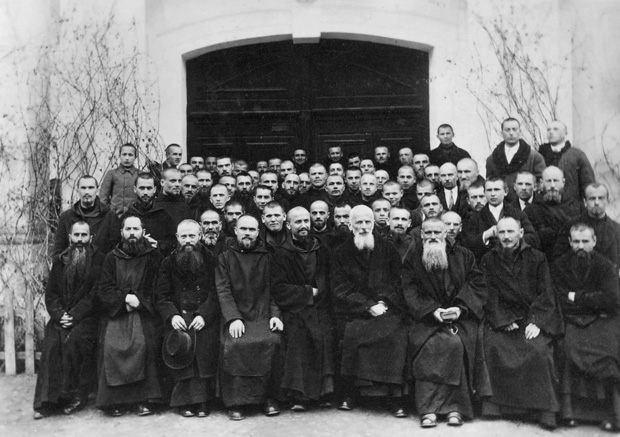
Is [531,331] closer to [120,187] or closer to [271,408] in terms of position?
[271,408]

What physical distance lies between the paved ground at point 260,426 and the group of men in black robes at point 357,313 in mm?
117

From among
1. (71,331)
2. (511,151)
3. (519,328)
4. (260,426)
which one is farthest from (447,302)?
(71,331)

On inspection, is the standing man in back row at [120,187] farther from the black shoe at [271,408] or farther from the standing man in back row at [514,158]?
the standing man in back row at [514,158]

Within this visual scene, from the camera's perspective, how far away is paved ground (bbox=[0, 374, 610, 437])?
18.1ft

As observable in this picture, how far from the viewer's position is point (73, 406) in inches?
241

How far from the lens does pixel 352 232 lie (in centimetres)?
642

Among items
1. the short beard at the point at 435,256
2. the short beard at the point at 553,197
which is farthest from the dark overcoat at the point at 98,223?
the short beard at the point at 553,197

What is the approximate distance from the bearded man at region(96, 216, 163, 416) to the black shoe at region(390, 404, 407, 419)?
6.25 ft

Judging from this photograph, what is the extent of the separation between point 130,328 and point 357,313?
1.87 m

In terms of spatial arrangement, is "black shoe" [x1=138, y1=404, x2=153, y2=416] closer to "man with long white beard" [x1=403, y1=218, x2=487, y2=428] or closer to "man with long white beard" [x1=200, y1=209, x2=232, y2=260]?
"man with long white beard" [x1=200, y1=209, x2=232, y2=260]

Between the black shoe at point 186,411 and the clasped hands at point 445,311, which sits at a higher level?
the clasped hands at point 445,311

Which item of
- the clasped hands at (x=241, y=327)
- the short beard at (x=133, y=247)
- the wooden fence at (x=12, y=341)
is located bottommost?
the wooden fence at (x=12, y=341)

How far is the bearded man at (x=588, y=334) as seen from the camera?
18.1 feet

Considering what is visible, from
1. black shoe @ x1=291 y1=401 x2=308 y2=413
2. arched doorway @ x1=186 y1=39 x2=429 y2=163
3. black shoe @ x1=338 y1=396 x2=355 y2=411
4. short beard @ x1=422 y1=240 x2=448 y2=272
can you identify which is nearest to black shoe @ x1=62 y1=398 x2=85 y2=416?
black shoe @ x1=291 y1=401 x2=308 y2=413
